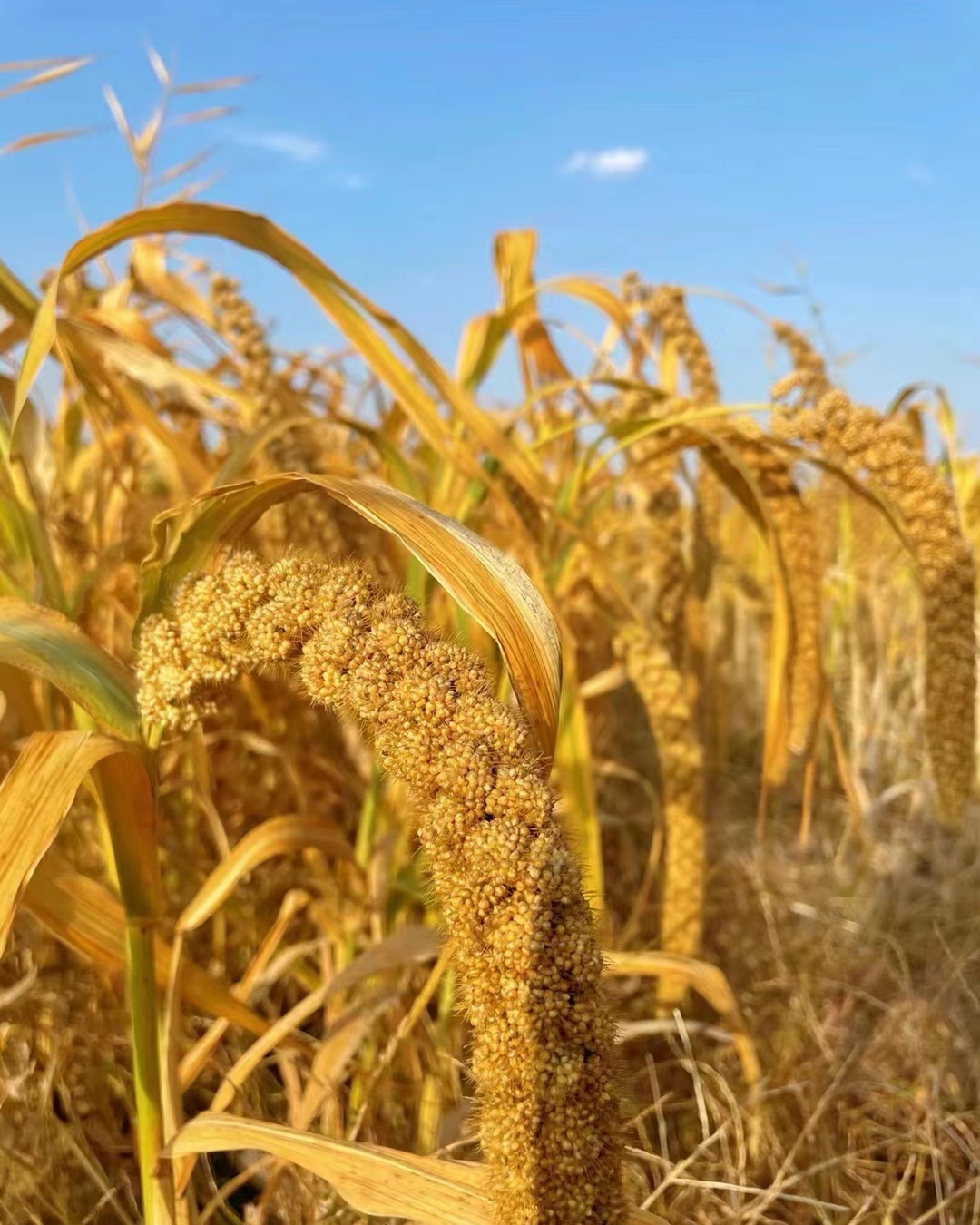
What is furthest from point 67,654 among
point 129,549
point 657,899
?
point 657,899

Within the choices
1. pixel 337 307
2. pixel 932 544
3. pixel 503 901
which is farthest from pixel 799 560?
pixel 503 901

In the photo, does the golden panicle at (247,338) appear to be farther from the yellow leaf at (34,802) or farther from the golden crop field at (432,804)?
the yellow leaf at (34,802)

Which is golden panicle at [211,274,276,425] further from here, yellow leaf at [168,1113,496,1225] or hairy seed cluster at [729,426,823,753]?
yellow leaf at [168,1113,496,1225]

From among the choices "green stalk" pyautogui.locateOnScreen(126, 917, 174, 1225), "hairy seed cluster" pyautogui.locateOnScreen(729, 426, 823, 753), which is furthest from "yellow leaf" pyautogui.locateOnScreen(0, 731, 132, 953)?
"hairy seed cluster" pyautogui.locateOnScreen(729, 426, 823, 753)

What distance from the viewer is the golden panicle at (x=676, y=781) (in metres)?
1.87

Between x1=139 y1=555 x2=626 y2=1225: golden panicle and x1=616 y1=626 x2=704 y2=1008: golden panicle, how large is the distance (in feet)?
3.74

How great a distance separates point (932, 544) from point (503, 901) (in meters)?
1.19

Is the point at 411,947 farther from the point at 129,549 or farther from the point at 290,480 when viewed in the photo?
the point at 129,549

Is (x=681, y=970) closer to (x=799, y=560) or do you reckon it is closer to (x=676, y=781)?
(x=676, y=781)

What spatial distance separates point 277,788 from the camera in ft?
7.67

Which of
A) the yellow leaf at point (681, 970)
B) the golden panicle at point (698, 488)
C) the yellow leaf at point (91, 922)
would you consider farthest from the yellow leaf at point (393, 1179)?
the golden panicle at point (698, 488)

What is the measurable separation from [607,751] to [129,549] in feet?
5.28

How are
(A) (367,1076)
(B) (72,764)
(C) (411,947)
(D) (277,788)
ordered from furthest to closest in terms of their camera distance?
(D) (277,788) < (A) (367,1076) < (C) (411,947) < (B) (72,764)

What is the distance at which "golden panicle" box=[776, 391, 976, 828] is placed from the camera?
1.58 metres
